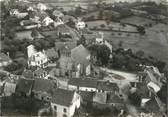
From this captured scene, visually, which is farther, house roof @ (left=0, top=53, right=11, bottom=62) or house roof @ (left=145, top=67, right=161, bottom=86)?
house roof @ (left=0, top=53, right=11, bottom=62)

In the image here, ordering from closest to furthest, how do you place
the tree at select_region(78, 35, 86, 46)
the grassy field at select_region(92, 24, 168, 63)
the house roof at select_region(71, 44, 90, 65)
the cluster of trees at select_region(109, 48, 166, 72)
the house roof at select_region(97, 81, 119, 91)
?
the house roof at select_region(97, 81, 119, 91) < the house roof at select_region(71, 44, 90, 65) < the cluster of trees at select_region(109, 48, 166, 72) < the tree at select_region(78, 35, 86, 46) < the grassy field at select_region(92, 24, 168, 63)

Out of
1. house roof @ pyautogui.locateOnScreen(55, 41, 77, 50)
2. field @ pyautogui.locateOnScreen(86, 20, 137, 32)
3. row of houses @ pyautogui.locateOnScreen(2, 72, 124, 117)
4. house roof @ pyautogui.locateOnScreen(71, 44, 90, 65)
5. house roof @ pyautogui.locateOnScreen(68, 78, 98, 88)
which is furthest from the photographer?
field @ pyautogui.locateOnScreen(86, 20, 137, 32)

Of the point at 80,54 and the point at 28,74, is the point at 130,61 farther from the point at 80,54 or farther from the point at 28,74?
the point at 28,74

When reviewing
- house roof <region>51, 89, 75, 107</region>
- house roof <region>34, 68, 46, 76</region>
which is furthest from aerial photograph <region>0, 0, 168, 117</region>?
house roof <region>34, 68, 46, 76</region>

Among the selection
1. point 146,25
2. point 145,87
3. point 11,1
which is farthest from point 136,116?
point 11,1

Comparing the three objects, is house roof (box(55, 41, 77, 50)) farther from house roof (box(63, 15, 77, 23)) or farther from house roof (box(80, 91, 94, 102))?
house roof (box(63, 15, 77, 23))

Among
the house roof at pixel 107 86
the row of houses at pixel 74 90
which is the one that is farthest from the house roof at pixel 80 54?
the house roof at pixel 107 86

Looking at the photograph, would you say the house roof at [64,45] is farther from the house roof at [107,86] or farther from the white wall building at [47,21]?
the white wall building at [47,21]
